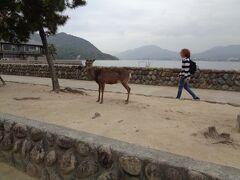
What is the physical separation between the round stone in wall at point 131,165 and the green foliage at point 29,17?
791cm

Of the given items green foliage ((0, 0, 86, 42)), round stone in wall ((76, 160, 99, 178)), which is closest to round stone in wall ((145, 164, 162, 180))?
round stone in wall ((76, 160, 99, 178))

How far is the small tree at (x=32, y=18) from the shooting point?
33.6 feet

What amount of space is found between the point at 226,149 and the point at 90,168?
2.23 m

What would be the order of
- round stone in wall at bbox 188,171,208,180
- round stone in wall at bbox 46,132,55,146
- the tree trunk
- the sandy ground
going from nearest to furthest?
round stone in wall at bbox 188,171,208,180 < round stone in wall at bbox 46,132,55,146 < the sandy ground < the tree trunk

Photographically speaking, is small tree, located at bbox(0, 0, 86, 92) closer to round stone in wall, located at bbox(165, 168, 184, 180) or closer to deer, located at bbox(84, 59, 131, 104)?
deer, located at bbox(84, 59, 131, 104)

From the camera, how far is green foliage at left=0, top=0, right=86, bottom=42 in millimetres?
10195

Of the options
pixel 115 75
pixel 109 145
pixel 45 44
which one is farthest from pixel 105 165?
pixel 45 44

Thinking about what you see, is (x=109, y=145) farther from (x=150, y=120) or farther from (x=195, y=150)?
(x=150, y=120)

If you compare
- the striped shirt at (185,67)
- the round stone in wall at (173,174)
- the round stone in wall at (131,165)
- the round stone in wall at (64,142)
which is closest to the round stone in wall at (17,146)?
the round stone in wall at (64,142)

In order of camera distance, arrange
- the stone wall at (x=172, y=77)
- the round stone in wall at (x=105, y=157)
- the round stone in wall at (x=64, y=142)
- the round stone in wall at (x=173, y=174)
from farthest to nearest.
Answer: the stone wall at (x=172, y=77)
the round stone in wall at (x=64, y=142)
the round stone in wall at (x=105, y=157)
the round stone in wall at (x=173, y=174)

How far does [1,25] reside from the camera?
1138 centimetres

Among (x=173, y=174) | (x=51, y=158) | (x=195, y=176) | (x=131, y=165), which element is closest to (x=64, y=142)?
(x=51, y=158)

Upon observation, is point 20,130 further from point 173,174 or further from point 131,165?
point 173,174

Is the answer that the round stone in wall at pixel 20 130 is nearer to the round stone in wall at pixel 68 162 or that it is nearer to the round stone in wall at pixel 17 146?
the round stone in wall at pixel 17 146
